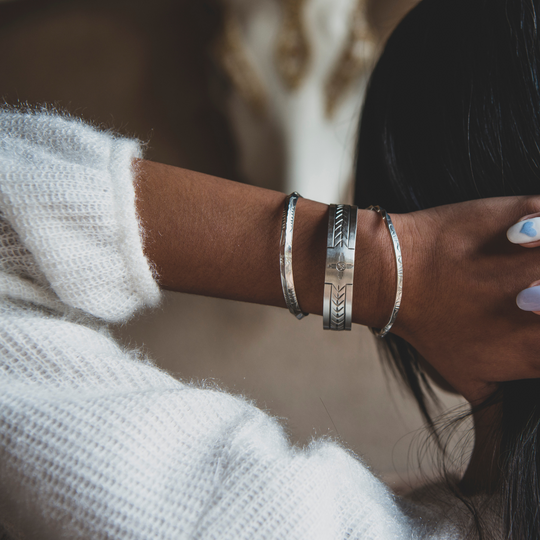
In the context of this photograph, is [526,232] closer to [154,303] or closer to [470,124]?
[470,124]

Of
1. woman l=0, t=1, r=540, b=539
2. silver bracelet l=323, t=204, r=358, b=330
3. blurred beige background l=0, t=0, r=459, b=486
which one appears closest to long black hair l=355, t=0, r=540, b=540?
woman l=0, t=1, r=540, b=539

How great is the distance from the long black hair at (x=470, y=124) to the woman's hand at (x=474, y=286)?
0.06 meters

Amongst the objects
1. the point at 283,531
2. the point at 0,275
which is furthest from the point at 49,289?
the point at 283,531

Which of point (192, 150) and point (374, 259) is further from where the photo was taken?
point (192, 150)

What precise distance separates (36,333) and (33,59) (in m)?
0.69

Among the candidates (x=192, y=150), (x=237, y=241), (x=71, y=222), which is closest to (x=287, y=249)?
(x=237, y=241)

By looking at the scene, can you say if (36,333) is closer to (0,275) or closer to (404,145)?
(0,275)

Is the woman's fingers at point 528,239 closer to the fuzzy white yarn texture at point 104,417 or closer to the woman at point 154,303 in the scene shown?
the woman at point 154,303

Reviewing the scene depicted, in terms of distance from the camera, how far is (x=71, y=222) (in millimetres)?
300

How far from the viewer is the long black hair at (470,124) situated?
38 cm

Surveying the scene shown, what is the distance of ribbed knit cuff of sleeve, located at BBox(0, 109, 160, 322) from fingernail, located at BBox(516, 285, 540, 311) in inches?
13.0

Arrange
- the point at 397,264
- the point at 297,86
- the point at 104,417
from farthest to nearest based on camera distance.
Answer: the point at 297,86 → the point at 397,264 → the point at 104,417

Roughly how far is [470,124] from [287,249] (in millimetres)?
276

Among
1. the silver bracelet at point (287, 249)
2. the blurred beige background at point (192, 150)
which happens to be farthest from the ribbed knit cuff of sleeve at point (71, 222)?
the blurred beige background at point (192, 150)
